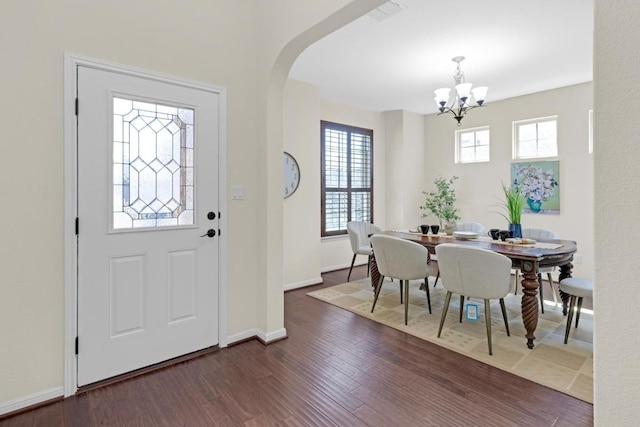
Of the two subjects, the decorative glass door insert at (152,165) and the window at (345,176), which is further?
the window at (345,176)

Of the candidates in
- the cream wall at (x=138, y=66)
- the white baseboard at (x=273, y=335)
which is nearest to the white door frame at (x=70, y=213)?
the cream wall at (x=138, y=66)

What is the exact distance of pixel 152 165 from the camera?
2.35m

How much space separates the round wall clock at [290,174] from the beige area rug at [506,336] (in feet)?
4.63

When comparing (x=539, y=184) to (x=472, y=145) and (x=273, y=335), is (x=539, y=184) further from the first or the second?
(x=273, y=335)

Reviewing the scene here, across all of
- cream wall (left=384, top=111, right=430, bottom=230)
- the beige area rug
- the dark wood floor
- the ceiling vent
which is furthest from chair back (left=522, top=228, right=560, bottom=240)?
the ceiling vent

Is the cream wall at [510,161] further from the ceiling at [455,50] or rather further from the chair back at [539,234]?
the chair back at [539,234]

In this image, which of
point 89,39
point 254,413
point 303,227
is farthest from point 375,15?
point 254,413

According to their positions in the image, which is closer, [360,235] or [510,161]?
[360,235]

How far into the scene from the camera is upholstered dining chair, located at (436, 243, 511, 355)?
99.3 inches

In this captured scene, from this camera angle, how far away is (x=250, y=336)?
2.85 metres

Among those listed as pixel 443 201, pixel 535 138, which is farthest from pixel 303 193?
pixel 535 138

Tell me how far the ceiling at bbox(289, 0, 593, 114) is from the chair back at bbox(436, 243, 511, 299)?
197 cm

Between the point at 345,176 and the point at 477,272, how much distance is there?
322 centimetres

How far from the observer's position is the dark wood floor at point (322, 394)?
5.97 feet
